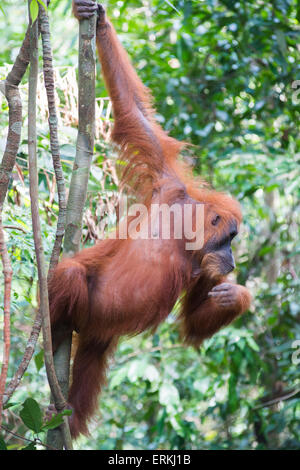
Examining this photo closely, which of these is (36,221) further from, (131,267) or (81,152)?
(131,267)

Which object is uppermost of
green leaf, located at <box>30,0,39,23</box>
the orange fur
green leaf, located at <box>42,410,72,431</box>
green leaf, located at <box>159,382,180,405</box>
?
green leaf, located at <box>30,0,39,23</box>

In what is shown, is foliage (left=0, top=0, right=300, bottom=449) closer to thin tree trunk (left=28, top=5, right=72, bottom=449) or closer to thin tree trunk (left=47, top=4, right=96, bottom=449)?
thin tree trunk (left=47, top=4, right=96, bottom=449)

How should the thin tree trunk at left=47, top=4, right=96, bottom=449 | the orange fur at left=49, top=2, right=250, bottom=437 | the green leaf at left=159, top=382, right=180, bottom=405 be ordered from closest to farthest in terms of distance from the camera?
the thin tree trunk at left=47, top=4, right=96, bottom=449 < the orange fur at left=49, top=2, right=250, bottom=437 < the green leaf at left=159, top=382, right=180, bottom=405

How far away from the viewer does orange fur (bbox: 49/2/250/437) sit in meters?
2.49

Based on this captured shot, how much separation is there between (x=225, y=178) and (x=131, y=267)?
2.44 m

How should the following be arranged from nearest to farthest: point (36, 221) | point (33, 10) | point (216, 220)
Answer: point (33, 10) → point (36, 221) → point (216, 220)

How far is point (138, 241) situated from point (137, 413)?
3381mm

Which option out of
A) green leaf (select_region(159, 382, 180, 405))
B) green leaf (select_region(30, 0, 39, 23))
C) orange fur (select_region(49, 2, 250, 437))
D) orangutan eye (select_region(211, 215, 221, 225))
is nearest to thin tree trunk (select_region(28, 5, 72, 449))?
green leaf (select_region(30, 0, 39, 23))

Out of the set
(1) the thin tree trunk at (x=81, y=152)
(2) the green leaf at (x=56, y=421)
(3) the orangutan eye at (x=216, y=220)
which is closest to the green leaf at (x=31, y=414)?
(2) the green leaf at (x=56, y=421)

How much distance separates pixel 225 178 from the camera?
15.8 ft

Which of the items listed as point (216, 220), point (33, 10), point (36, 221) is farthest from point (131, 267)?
point (33, 10)

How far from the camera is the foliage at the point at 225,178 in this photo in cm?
416

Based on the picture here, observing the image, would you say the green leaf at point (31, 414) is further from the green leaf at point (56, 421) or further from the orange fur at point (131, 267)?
the orange fur at point (131, 267)

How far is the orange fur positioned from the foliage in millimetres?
942
